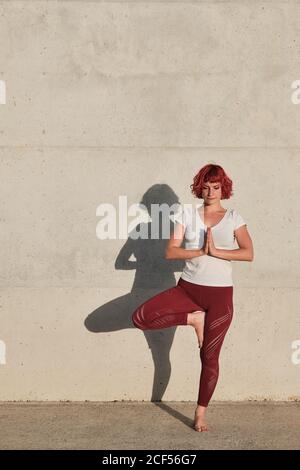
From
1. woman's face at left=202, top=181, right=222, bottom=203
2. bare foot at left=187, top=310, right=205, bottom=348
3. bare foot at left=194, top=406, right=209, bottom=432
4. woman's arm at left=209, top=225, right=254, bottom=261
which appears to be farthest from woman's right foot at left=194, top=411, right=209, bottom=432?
woman's face at left=202, top=181, right=222, bottom=203

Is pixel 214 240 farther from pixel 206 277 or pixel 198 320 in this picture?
pixel 198 320

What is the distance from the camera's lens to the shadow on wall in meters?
5.30

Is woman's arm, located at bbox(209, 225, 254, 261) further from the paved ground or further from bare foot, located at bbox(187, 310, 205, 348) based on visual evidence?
the paved ground

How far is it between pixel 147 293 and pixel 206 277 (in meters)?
0.78

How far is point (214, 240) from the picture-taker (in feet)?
15.3

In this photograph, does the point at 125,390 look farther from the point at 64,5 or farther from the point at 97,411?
the point at 64,5

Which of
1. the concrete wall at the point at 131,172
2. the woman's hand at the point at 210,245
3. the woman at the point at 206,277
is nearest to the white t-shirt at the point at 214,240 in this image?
the woman at the point at 206,277

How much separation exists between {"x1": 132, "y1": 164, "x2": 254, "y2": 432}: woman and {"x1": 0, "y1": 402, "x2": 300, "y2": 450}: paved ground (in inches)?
12.3

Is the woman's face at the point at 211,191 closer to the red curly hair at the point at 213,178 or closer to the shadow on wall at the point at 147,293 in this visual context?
the red curly hair at the point at 213,178

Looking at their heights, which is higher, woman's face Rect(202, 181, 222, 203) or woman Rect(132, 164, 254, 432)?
woman's face Rect(202, 181, 222, 203)

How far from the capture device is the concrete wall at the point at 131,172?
5.16 m

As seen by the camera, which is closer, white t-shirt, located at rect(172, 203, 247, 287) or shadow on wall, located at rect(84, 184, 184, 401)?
white t-shirt, located at rect(172, 203, 247, 287)

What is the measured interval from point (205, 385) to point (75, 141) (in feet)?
A: 6.41
